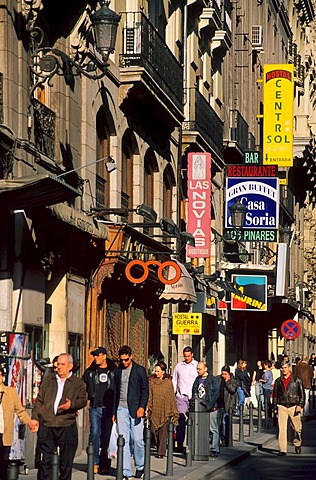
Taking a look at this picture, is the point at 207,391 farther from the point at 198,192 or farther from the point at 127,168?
the point at 198,192

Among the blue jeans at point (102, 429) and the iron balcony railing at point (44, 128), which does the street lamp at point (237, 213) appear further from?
the blue jeans at point (102, 429)

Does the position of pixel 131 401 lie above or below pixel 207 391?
below

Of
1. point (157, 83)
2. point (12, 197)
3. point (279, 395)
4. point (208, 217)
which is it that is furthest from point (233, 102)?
point (12, 197)

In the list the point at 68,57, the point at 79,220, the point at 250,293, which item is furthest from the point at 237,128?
the point at 68,57

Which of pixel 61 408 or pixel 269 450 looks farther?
pixel 269 450

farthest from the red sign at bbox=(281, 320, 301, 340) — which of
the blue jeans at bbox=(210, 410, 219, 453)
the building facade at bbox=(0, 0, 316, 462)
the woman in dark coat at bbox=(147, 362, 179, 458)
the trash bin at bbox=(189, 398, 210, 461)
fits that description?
the trash bin at bbox=(189, 398, 210, 461)

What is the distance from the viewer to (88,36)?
24844 mm

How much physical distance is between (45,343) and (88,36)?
5.17 m

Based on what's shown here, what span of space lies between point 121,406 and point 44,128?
4781 mm

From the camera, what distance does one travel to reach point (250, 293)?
42.8m

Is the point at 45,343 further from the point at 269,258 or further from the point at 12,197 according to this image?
the point at 269,258

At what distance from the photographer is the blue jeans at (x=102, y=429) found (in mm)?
21047

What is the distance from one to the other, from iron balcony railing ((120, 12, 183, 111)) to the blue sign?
34.2 feet

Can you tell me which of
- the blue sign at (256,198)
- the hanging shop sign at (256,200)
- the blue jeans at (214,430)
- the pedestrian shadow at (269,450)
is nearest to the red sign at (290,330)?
the hanging shop sign at (256,200)
